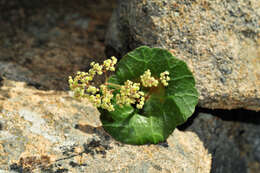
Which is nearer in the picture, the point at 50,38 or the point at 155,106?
the point at 155,106

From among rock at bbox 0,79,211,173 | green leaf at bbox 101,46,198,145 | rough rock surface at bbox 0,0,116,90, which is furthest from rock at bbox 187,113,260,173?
rough rock surface at bbox 0,0,116,90

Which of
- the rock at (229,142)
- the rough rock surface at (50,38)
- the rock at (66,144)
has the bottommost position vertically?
the rock at (229,142)

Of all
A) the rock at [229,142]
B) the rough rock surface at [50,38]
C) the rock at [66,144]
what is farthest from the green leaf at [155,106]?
the rough rock surface at [50,38]

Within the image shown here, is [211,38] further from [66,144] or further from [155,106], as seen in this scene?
[66,144]

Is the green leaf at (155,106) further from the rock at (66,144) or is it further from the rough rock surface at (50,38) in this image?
the rough rock surface at (50,38)

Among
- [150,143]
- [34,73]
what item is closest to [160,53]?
[150,143]

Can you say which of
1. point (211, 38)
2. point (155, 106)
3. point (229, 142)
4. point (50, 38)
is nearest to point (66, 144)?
point (155, 106)
